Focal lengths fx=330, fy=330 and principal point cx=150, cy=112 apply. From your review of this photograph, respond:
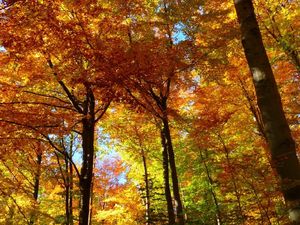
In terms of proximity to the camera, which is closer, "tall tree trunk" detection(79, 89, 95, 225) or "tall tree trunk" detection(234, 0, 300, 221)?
"tall tree trunk" detection(234, 0, 300, 221)

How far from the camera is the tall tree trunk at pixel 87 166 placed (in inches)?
396

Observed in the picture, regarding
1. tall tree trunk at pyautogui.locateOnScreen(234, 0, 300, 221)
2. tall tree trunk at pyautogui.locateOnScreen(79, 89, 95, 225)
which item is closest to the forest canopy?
tall tree trunk at pyautogui.locateOnScreen(79, 89, 95, 225)

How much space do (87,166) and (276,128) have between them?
8280mm

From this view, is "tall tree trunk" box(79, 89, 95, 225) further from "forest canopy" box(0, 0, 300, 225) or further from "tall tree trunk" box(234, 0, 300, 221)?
"tall tree trunk" box(234, 0, 300, 221)

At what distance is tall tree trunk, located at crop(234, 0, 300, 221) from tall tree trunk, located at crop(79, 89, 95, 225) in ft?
24.8

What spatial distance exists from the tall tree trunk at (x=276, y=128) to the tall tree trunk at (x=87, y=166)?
24.8ft

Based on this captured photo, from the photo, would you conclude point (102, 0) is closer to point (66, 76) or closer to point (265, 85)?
point (66, 76)

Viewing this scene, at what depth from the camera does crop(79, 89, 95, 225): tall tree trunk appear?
10070 mm

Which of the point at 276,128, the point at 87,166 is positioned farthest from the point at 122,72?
the point at 276,128

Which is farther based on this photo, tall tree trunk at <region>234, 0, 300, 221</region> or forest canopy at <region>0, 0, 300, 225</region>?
forest canopy at <region>0, 0, 300, 225</region>

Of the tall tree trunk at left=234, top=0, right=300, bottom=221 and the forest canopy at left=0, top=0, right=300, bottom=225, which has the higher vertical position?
the forest canopy at left=0, top=0, right=300, bottom=225

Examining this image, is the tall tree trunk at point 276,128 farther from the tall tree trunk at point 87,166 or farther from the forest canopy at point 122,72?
the tall tree trunk at point 87,166

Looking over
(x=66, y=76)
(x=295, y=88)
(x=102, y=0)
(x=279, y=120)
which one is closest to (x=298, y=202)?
(x=279, y=120)

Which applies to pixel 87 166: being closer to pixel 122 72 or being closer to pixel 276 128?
pixel 122 72
